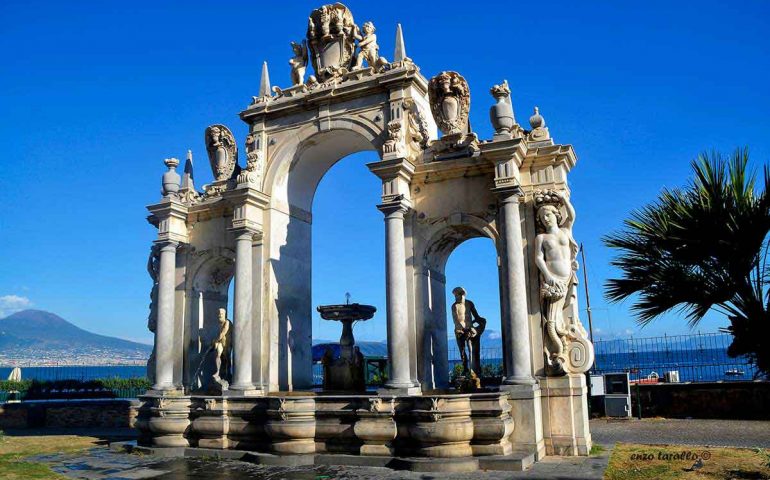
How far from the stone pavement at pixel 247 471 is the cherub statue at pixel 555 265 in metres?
2.45

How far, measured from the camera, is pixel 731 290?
12.5m

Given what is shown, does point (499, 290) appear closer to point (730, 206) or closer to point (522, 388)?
point (522, 388)

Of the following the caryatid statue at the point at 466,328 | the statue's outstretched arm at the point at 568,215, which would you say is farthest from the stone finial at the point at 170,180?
the statue's outstretched arm at the point at 568,215

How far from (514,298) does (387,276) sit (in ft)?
9.70

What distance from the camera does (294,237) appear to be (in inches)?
729

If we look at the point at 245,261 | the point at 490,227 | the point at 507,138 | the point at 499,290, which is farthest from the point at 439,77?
the point at 245,261

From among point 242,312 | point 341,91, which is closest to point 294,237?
point 242,312

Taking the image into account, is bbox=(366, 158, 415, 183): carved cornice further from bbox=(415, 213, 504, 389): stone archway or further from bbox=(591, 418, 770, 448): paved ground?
bbox=(591, 418, 770, 448): paved ground

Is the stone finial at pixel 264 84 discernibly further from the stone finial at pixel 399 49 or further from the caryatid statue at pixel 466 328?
the caryatid statue at pixel 466 328

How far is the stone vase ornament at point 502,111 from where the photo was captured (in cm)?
1464

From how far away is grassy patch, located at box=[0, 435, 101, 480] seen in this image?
12.5 meters

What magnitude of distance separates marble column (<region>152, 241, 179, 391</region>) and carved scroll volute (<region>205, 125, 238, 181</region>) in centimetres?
258

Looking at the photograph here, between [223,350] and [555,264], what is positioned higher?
[555,264]

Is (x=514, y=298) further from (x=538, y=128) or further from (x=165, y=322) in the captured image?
(x=165, y=322)
